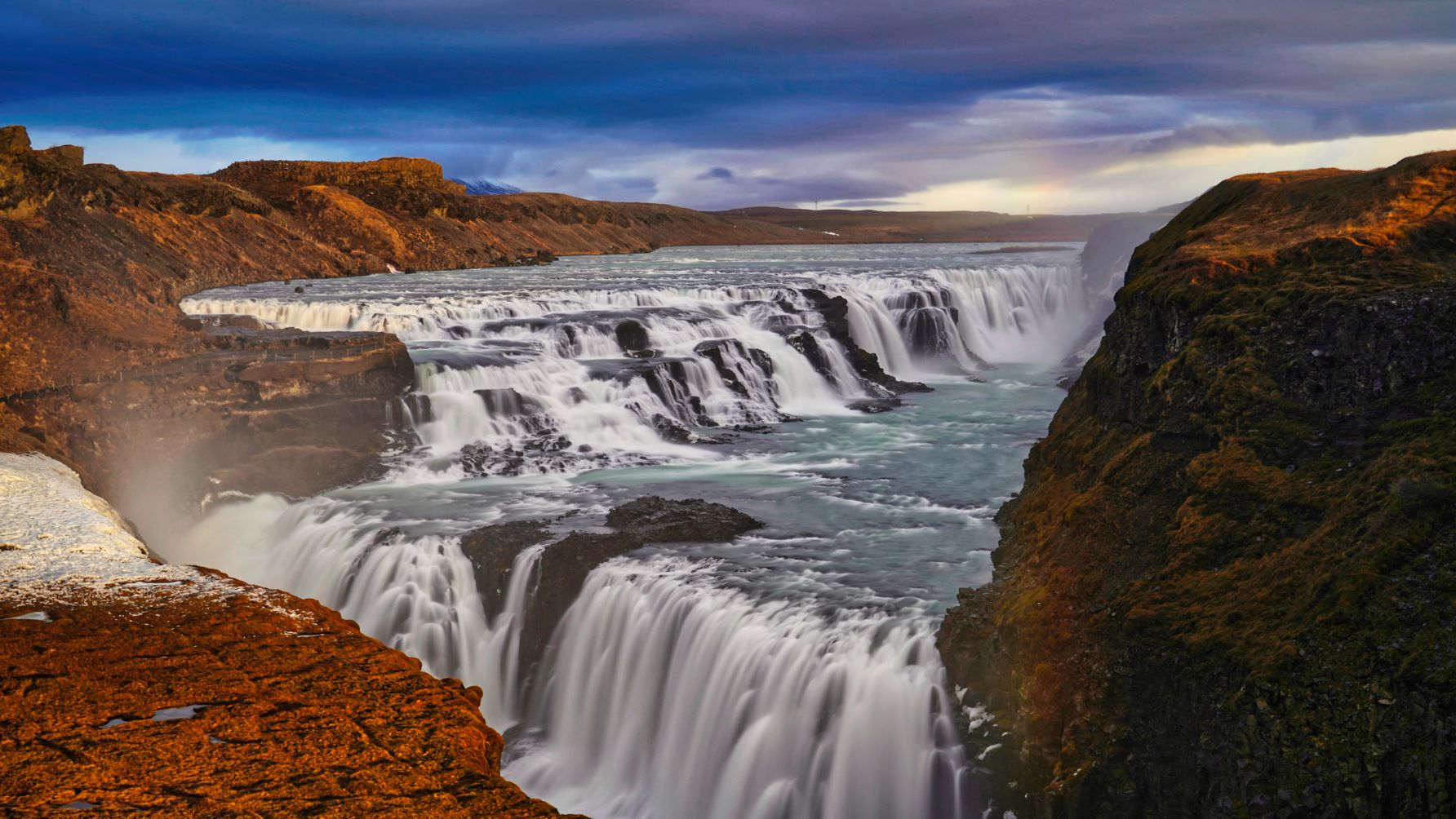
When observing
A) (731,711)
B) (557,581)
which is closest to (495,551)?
(557,581)

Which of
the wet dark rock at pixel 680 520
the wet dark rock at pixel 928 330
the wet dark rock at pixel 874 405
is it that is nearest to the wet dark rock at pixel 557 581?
the wet dark rock at pixel 680 520

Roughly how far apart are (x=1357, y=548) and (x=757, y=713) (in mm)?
4964

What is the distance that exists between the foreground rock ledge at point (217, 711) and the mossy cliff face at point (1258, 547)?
3541mm

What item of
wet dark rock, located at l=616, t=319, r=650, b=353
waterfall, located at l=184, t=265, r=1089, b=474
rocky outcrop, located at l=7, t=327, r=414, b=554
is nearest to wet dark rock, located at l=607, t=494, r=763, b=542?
waterfall, located at l=184, t=265, r=1089, b=474

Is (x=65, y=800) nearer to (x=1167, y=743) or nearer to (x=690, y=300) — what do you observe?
(x=1167, y=743)

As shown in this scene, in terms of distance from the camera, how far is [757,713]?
945 cm

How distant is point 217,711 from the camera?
17.6 ft

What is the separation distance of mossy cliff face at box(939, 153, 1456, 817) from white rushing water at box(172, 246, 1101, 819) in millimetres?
1328

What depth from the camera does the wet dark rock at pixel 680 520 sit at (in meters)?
13.2

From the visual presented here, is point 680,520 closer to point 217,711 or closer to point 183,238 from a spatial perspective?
point 217,711

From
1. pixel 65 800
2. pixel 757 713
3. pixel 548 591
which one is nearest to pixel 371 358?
pixel 548 591

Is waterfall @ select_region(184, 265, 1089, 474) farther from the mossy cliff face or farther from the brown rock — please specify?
the brown rock

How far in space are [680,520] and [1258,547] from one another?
774 centimetres

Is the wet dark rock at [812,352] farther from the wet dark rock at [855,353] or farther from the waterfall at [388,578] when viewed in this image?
the waterfall at [388,578]
